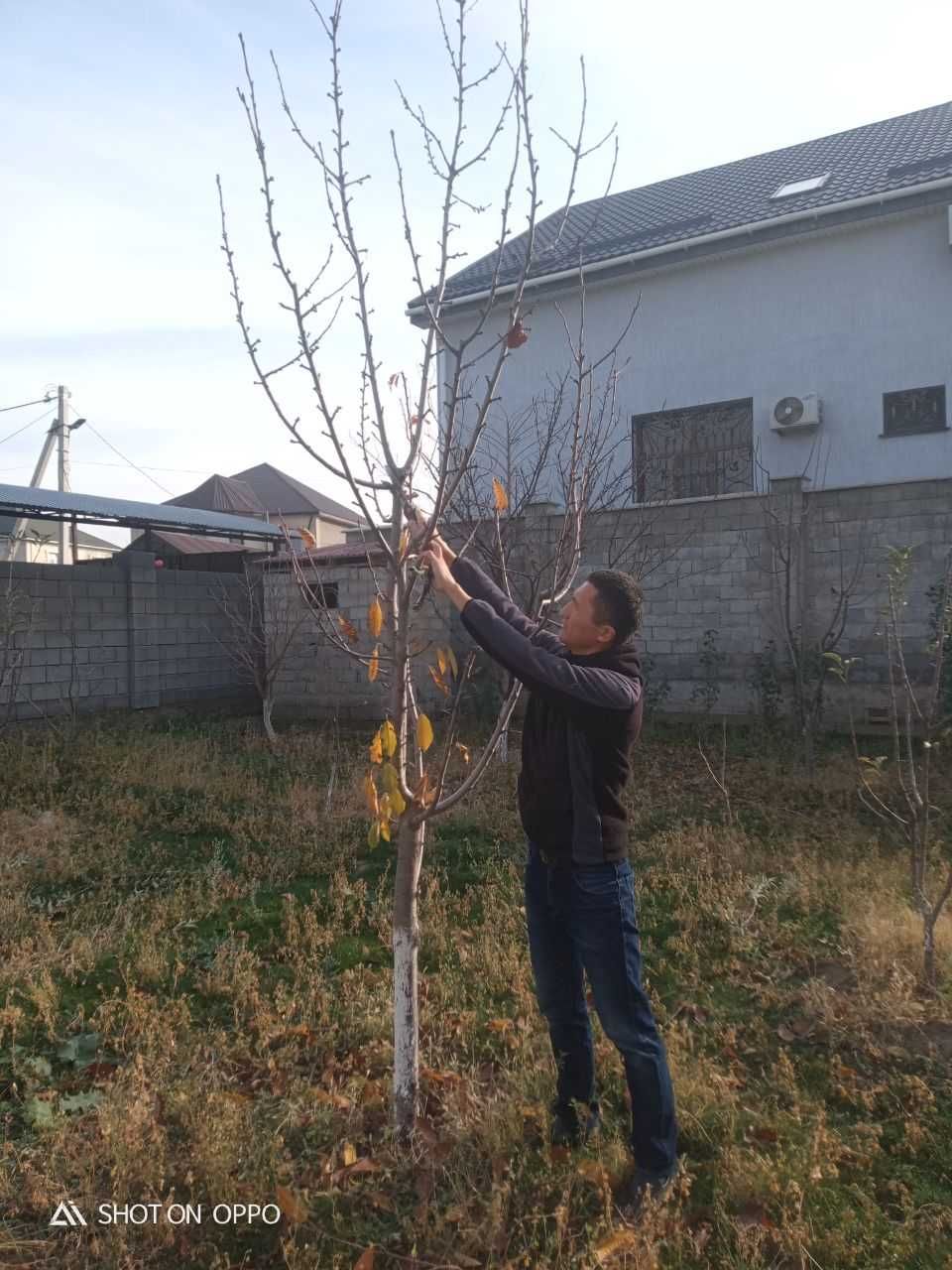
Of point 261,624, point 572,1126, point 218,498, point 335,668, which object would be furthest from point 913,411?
point 218,498

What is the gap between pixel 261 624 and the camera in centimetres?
1031

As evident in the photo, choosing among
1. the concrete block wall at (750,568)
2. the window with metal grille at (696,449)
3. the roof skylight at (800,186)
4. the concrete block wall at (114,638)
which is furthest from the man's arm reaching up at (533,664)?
the roof skylight at (800,186)

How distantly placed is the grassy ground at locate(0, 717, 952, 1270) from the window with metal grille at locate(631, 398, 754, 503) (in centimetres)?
Result: 633

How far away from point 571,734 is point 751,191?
12631mm

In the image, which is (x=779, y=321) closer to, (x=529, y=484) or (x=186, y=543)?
(x=529, y=484)

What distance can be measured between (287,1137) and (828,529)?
24.6ft

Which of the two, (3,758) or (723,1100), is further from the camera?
(3,758)

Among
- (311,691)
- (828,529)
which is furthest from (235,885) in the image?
(828,529)

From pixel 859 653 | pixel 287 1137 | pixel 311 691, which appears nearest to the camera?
pixel 287 1137

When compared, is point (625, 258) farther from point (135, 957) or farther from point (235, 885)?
point (135, 957)

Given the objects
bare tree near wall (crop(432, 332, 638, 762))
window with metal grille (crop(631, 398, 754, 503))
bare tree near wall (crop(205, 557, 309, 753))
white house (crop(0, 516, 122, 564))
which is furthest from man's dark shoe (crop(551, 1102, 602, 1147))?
window with metal grille (crop(631, 398, 754, 503))

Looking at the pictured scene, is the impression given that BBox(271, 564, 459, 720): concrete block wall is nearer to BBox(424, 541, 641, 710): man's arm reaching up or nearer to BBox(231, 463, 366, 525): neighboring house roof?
BBox(424, 541, 641, 710): man's arm reaching up

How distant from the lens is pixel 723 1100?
2.53 metres

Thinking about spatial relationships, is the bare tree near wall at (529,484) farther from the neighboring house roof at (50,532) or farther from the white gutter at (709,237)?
the neighboring house roof at (50,532)
